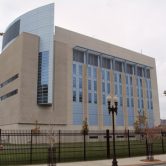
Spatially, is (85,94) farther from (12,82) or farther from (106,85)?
(12,82)

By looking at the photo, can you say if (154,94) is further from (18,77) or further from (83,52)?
(18,77)

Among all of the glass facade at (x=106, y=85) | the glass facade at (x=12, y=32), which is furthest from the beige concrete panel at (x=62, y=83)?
the glass facade at (x=12, y=32)

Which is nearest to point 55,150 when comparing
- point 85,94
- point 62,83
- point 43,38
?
point 62,83

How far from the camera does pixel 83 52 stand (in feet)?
282

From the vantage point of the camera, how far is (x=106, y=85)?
88.6 m

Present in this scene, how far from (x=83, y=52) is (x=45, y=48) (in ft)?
47.6

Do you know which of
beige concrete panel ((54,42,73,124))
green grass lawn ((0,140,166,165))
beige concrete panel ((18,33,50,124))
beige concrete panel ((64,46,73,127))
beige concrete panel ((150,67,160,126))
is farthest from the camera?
beige concrete panel ((150,67,160,126))

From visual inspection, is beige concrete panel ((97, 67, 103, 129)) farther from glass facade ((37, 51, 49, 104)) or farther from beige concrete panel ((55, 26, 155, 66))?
glass facade ((37, 51, 49, 104))

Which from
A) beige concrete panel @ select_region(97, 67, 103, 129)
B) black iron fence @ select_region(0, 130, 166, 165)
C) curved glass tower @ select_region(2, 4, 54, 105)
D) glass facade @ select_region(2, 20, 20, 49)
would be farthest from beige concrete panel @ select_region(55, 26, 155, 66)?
black iron fence @ select_region(0, 130, 166, 165)

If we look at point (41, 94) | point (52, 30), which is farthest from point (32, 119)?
point (52, 30)

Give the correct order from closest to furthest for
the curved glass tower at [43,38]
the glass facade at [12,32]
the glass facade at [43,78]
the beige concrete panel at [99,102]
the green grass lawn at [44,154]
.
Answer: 1. the green grass lawn at [44,154]
2. the glass facade at [43,78]
3. the curved glass tower at [43,38]
4. the beige concrete panel at [99,102]
5. the glass facade at [12,32]

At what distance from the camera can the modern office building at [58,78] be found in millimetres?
72438

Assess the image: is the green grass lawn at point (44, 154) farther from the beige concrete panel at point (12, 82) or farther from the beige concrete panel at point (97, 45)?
the beige concrete panel at point (97, 45)

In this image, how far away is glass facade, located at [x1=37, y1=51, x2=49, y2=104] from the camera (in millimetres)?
72562
